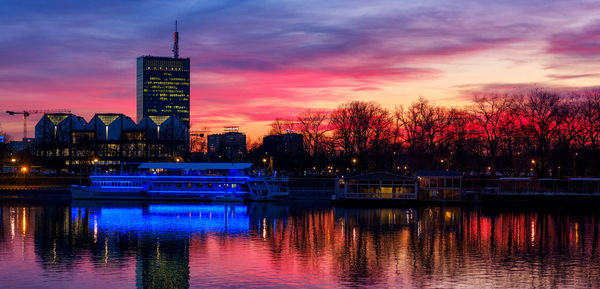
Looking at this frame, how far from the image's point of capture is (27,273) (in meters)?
38.4

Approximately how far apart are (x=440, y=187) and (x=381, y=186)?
8.07 m

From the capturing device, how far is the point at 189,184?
103 metres

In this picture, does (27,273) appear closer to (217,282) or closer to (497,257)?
(217,282)

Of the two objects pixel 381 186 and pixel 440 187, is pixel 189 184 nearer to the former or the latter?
pixel 381 186

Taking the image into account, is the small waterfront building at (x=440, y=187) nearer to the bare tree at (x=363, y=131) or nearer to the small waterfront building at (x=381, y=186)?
the small waterfront building at (x=381, y=186)

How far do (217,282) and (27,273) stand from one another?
37.9 ft

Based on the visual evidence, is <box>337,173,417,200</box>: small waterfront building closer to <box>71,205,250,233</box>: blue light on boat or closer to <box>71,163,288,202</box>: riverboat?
<box>71,163,288,202</box>: riverboat

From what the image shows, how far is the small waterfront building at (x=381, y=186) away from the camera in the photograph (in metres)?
91.8

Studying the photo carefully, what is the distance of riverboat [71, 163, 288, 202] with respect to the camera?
100000 millimetres

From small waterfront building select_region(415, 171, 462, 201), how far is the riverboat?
67.6 ft

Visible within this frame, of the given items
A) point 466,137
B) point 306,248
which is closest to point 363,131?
point 466,137

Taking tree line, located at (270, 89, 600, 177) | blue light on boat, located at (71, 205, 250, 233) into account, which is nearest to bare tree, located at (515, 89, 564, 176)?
tree line, located at (270, 89, 600, 177)

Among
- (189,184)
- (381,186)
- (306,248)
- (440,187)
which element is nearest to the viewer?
(306,248)

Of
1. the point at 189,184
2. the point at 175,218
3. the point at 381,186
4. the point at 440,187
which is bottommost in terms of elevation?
the point at 175,218
